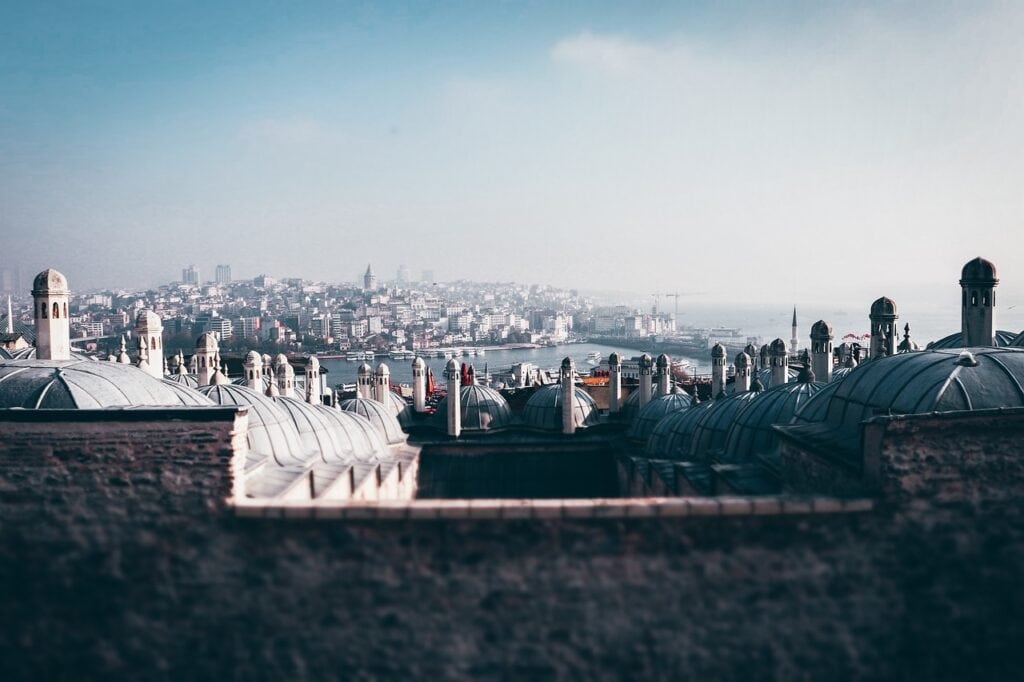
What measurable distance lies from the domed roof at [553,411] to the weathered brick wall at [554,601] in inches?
503

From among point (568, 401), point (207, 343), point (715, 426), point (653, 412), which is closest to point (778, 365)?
point (653, 412)

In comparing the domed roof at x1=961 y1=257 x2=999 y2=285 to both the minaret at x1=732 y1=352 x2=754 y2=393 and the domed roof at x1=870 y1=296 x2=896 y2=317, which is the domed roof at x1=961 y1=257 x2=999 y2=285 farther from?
the minaret at x1=732 y1=352 x2=754 y2=393

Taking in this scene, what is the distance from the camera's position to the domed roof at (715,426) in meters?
13.3

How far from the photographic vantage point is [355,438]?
13.6m

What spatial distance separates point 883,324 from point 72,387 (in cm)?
1459

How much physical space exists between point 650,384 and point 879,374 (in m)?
11.4

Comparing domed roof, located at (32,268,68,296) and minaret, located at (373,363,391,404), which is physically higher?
domed roof, located at (32,268,68,296)

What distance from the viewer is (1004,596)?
6500 millimetres

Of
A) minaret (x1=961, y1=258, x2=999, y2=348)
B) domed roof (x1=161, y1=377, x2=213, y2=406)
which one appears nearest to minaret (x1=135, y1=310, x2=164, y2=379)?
domed roof (x1=161, y1=377, x2=213, y2=406)

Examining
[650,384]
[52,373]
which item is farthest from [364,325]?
[52,373]

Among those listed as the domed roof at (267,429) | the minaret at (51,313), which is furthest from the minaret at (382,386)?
the minaret at (51,313)

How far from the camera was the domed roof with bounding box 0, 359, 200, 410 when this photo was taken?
7.99 m

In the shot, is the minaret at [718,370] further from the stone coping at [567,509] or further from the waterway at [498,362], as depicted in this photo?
the waterway at [498,362]

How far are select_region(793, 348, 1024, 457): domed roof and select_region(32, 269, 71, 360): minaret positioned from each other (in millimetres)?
9707
